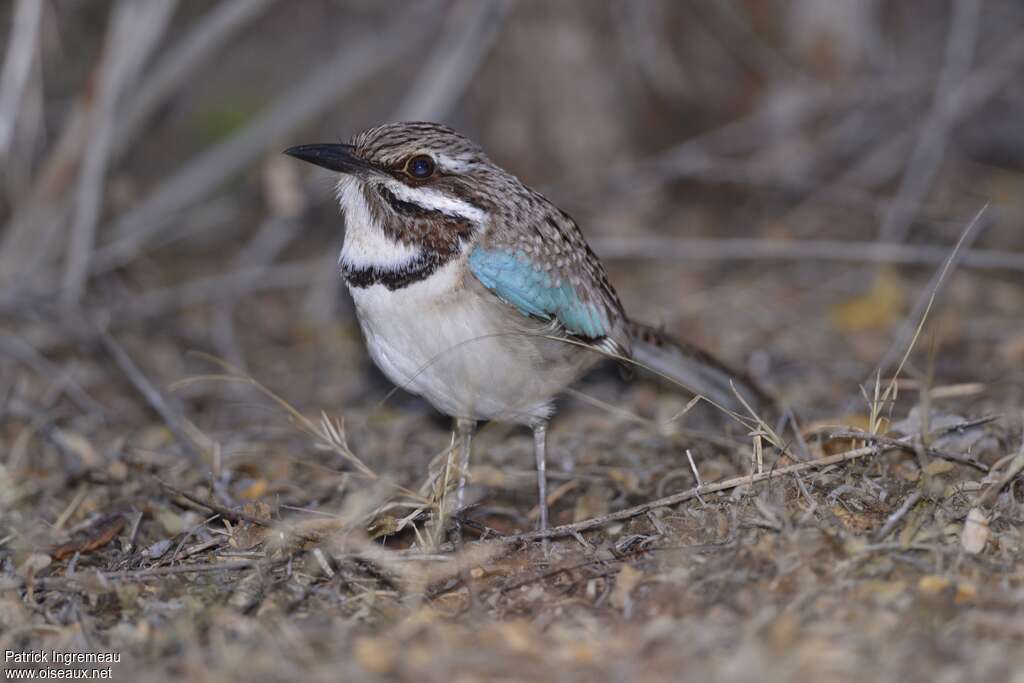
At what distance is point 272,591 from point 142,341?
3.76 meters

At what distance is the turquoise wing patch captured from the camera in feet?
15.0

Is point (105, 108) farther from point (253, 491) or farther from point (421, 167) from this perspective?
point (421, 167)

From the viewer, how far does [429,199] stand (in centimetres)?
464

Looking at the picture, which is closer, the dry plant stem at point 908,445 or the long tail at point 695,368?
the dry plant stem at point 908,445

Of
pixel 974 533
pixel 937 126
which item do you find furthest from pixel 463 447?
pixel 937 126

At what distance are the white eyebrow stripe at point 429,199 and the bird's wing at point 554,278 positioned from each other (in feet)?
0.54

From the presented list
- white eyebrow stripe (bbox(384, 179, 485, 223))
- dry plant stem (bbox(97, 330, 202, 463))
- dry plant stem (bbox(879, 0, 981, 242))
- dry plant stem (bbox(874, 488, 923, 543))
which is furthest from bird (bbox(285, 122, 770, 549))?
dry plant stem (bbox(879, 0, 981, 242))

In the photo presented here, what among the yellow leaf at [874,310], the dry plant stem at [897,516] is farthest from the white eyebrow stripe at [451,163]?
the yellow leaf at [874,310]

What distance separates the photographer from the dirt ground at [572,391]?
368 cm

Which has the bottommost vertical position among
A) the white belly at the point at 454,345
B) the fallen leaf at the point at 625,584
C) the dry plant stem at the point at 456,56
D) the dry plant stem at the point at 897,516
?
the fallen leaf at the point at 625,584

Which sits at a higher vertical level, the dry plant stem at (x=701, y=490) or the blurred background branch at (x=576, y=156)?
the blurred background branch at (x=576, y=156)

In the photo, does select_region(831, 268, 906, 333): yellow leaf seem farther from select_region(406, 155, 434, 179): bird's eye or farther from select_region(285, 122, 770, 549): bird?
select_region(406, 155, 434, 179): bird's eye

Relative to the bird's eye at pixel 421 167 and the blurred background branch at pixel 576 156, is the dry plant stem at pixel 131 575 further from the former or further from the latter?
the blurred background branch at pixel 576 156

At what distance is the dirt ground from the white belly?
0.96 ft
